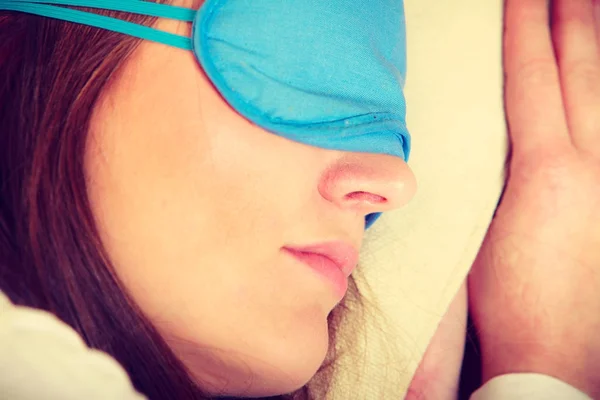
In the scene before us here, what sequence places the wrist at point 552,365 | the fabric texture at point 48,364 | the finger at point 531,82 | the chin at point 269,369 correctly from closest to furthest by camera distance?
1. the fabric texture at point 48,364
2. the chin at point 269,369
3. the wrist at point 552,365
4. the finger at point 531,82

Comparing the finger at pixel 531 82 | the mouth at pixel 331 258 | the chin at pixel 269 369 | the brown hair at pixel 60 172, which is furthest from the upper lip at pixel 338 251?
the finger at pixel 531 82

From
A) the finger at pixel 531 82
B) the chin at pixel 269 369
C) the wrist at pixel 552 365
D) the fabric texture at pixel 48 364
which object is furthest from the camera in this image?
the finger at pixel 531 82

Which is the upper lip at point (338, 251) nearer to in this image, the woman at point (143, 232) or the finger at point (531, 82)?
the woman at point (143, 232)

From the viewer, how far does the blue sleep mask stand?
470 millimetres

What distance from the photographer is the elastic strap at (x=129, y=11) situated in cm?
47

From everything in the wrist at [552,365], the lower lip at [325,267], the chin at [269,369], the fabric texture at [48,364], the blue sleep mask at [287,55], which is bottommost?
the wrist at [552,365]

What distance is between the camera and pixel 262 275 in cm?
52

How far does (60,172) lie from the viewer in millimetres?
478

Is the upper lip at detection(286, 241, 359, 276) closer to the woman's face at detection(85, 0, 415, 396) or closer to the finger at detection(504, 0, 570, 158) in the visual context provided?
the woman's face at detection(85, 0, 415, 396)

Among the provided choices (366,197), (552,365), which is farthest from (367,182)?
(552,365)

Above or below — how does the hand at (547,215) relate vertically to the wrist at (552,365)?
above

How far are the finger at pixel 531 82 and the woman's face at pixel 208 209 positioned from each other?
362mm

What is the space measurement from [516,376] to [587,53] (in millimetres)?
546

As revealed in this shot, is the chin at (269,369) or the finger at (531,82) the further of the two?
the finger at (531,82)
